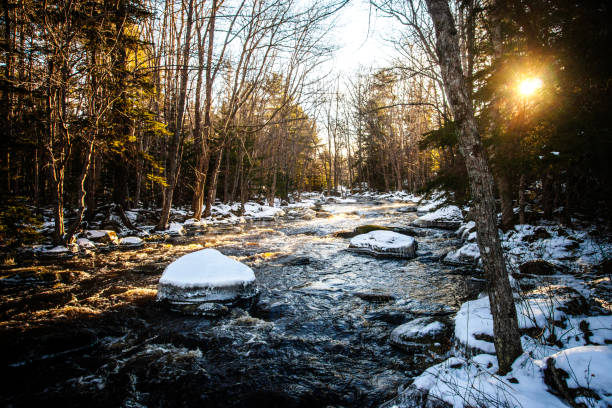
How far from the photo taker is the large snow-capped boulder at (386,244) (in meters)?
7.65

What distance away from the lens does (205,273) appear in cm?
475

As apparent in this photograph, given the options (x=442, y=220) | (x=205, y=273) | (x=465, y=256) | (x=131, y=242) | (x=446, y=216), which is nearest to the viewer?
(x=205, y=273)

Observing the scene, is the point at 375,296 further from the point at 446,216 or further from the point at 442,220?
the point at 446,216

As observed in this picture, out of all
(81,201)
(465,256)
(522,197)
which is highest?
(522,197)

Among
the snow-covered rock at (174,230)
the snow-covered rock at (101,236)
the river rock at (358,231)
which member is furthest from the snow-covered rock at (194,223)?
the river rock at (358,231)

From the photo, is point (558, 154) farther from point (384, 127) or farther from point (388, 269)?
point (384, 127)

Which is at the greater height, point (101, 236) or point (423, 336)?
point (101, 236)

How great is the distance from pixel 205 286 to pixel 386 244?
5.21 metres

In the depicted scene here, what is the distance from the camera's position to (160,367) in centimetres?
304

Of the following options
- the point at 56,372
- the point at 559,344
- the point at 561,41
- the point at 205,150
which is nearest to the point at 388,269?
the point at 559,344

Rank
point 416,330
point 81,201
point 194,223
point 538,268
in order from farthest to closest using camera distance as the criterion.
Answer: point 194,223 → point 81,201 → point 538,268 → point 416,330

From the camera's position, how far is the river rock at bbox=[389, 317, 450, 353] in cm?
323

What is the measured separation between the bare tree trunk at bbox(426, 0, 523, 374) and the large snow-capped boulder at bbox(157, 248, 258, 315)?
3.67 metres

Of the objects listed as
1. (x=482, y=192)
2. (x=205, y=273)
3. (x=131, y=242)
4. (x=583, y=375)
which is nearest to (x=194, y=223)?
(x=131, y=242)
